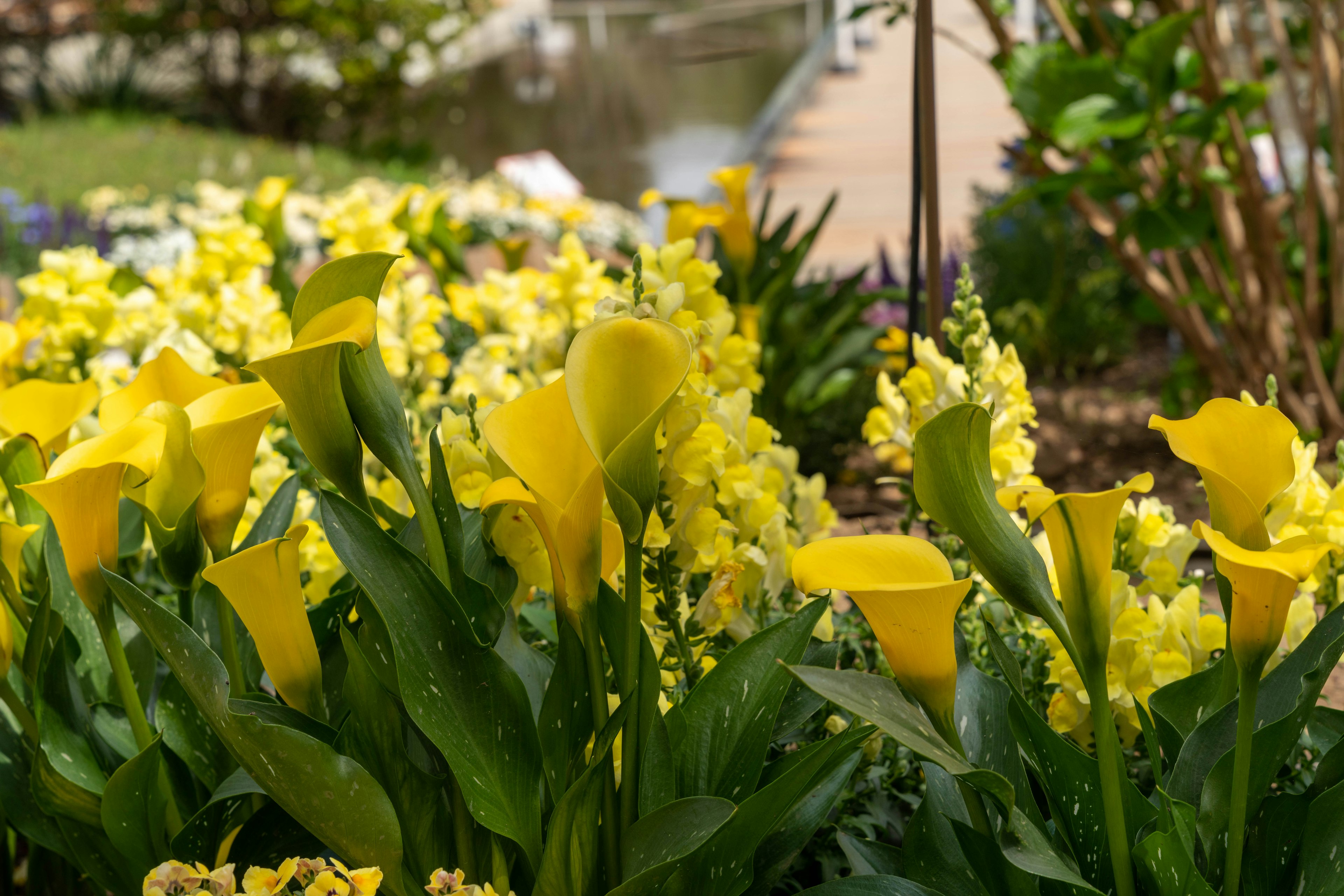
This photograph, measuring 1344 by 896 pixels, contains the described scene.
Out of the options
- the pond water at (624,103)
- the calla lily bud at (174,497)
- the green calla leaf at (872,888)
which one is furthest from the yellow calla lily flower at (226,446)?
the pond water at (624,103)

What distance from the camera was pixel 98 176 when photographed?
7488 millimetres

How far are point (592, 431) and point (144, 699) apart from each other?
2.30ft

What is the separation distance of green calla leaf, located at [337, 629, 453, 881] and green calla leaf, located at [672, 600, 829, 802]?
198mm

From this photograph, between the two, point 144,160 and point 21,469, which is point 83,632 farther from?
point 144,160

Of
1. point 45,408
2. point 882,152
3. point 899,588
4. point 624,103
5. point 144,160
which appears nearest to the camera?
point 899,588

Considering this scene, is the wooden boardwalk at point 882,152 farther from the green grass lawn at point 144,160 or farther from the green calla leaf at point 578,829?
the green calla leaf at point 578,829

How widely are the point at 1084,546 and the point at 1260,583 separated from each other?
106 millimetres

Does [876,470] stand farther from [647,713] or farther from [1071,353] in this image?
[647,713]

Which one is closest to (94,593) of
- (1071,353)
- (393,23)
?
(1071,353)

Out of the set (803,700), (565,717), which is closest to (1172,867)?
(803,700)

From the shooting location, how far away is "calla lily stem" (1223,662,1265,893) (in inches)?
29.9

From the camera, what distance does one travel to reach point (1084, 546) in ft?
2.43

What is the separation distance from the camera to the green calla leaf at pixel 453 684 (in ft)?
2.65

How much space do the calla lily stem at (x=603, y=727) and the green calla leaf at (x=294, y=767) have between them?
153mm
